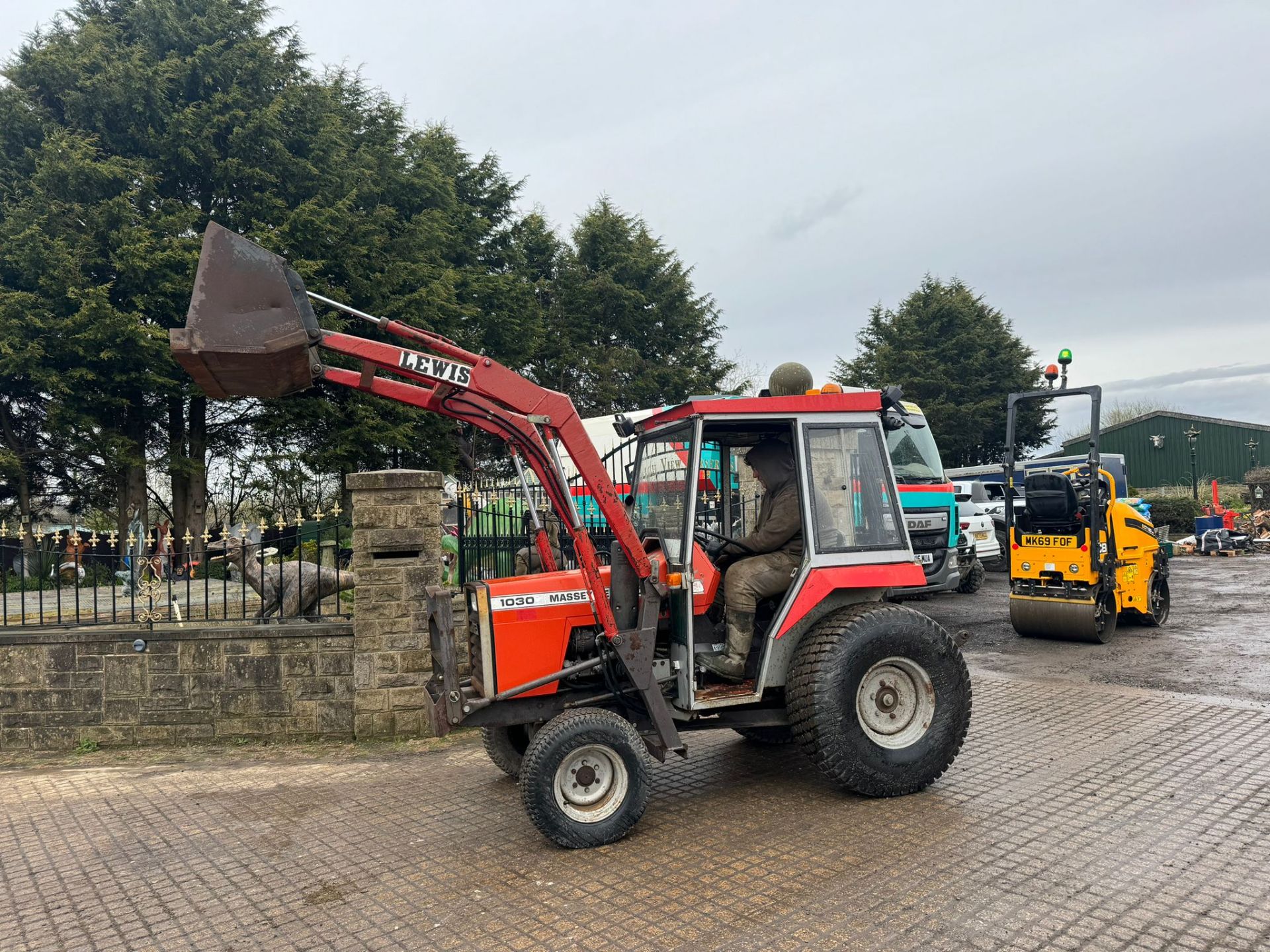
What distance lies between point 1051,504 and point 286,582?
873 cm

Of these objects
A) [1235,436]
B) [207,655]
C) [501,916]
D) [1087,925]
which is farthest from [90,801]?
[1235,436]

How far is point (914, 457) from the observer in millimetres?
13211

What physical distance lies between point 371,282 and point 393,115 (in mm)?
7120

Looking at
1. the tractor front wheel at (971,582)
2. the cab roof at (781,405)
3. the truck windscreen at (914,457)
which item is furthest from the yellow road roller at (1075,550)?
the cab roof at (781,405)

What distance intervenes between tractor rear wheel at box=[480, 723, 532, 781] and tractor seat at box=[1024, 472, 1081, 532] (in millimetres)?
7654

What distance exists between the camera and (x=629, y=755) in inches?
184

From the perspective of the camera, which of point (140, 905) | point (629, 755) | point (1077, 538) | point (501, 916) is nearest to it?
point (501, 916)

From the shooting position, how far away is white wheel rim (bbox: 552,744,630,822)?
4621 mm

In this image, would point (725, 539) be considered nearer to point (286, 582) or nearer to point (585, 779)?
point (585, 779)

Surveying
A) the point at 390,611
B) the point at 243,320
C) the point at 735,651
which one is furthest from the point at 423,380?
the point at 390,611

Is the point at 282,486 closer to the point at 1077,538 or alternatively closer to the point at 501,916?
the point at 1077,538

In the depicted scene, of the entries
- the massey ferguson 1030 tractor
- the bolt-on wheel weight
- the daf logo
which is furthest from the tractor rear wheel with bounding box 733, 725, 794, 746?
the daf logo

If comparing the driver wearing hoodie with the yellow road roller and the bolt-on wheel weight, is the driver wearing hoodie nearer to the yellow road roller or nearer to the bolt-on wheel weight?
the yellow road roller

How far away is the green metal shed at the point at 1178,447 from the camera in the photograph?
37.0 meters
